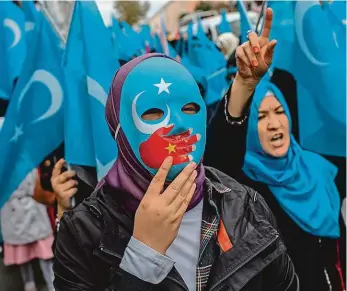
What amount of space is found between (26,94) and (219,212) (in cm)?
151

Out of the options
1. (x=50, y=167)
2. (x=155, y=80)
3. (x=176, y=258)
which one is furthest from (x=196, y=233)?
(x=50, y=167)

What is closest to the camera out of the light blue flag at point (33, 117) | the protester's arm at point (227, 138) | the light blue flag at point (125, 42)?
the protester's arm at point (227, 138)

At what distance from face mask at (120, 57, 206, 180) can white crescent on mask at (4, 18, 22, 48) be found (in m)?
2.08

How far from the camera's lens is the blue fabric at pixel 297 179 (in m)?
2.35

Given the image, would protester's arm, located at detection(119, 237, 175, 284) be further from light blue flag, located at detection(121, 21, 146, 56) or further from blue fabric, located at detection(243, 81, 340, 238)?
light blue flag, located at detection(121, 21, 146, 56)

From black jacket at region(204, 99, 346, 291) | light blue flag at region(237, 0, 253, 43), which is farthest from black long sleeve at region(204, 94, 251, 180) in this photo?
light blue flag at region(237, 0, 253, 43)

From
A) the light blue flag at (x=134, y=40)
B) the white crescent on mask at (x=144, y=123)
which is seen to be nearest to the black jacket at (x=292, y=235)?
the white crescent on mask at (x=144, y=123)

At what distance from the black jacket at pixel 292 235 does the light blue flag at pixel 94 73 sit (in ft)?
1.68

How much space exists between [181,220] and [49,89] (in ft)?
5.01

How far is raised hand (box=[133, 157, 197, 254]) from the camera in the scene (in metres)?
1.27

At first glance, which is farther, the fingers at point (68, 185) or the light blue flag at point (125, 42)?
the light blue flag at point (125, 42)

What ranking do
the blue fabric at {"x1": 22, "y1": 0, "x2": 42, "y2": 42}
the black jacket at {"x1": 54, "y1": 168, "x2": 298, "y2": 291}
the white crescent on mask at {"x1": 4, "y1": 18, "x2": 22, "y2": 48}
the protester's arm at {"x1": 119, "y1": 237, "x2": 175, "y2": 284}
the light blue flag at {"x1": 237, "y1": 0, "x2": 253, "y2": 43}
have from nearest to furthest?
the protester's arm at {"x1": 119, "y1": 237, "x2": 175, "y2": 284} → the black jacket at {"x1": 54, "y1": 168, "x2": 298, "y2": 291} → the light blue flag at {"x1": 237, "y1": 0, "x2": 253, "y2": 43} → the blue fabric at {"x1": 22, "y1": 0, "x2": 42, "y2": 42} → the white crescent on mask at {"x1": 4, "y1": 18, "x2": 22, "y2": 48}

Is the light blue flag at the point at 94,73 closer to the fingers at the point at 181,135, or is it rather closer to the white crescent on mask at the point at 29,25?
the white crescent on mask at the point at 29,25

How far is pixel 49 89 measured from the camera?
2.64 m
